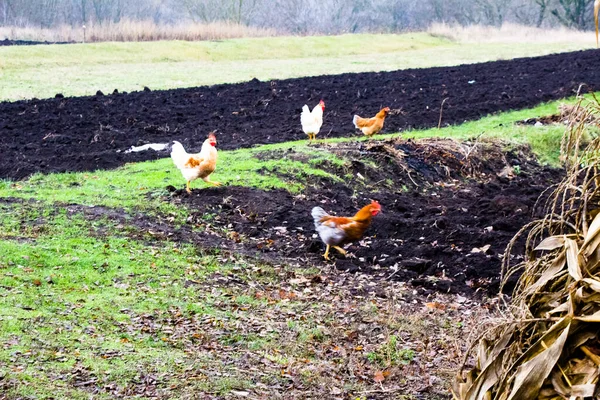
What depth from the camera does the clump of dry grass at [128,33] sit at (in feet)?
131

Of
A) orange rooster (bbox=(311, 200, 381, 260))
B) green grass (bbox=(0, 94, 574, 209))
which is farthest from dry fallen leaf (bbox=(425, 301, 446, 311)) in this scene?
green grass (bbox=(0, 94, 574, 209))

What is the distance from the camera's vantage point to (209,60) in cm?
3453

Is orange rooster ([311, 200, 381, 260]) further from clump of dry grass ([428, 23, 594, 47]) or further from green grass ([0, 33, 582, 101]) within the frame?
clump of dry grass ([428, 23, 594, 47])

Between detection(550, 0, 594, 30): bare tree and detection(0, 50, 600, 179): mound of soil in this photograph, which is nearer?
detection(0, 50, 600, 179): mound of soil

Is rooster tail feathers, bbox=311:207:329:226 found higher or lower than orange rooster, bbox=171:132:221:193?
lower

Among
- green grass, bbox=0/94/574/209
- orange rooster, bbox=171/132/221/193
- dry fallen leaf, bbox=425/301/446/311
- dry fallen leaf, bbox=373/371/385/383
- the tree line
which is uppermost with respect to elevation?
the tree line

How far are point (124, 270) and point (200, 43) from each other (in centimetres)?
3123

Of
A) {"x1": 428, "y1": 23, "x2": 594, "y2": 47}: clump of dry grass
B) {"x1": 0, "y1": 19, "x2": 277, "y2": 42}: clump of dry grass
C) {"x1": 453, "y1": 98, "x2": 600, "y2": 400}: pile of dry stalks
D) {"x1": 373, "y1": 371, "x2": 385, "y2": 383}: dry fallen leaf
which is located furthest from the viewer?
{"x1": 428, "y1": 23, "x2": 594, "y2": 47}: clump of dry grass

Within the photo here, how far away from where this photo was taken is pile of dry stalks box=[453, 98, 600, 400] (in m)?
2.19

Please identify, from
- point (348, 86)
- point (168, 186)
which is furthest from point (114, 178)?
point (348, 86)

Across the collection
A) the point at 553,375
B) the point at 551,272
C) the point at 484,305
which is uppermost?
the point at 551,272

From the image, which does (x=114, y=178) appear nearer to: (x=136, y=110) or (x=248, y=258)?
(x=248, y=258)

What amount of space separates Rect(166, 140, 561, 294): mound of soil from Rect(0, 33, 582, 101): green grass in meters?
12.2

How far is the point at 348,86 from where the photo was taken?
2147cm
